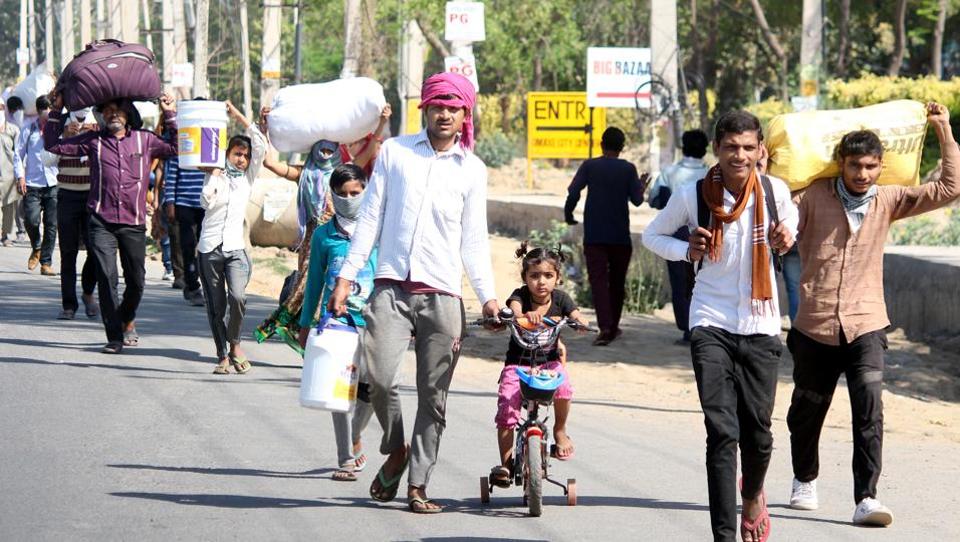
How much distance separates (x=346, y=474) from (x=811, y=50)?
22530 millimetres

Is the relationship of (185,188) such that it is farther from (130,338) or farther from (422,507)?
(422,507)

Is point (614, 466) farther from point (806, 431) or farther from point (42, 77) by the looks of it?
point (42, 77)

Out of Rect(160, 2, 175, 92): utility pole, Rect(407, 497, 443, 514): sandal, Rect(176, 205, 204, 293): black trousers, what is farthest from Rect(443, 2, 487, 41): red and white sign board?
Rect(160, 2, 175, 92): utility pole

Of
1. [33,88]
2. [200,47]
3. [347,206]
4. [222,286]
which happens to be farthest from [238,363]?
[200,47]

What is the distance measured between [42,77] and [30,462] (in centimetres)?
1398

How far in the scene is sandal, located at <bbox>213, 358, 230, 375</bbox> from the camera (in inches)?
480

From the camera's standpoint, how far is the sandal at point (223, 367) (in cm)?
1218

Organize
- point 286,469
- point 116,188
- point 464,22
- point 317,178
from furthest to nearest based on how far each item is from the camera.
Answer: point 464,22
point 116,188
point 317,178
point 286,469

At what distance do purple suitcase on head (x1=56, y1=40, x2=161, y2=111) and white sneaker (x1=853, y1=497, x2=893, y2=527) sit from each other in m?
7.03

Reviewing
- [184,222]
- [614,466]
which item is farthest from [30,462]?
[184,222]

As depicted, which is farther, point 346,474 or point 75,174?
point 75,174

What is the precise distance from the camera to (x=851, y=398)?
765 cm

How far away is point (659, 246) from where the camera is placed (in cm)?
684

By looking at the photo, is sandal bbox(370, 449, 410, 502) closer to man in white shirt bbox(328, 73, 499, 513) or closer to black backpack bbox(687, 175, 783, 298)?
man in white shirt bbox(328, 73, 499, 513)
